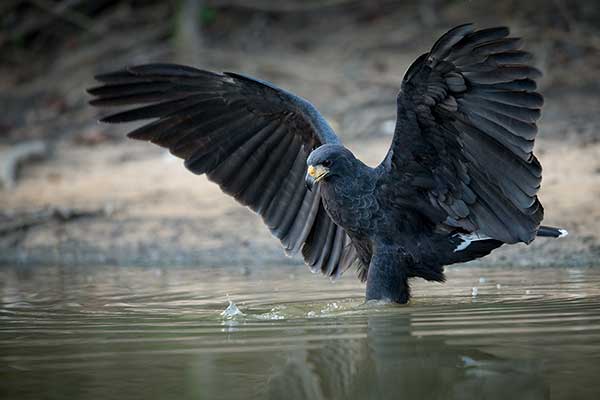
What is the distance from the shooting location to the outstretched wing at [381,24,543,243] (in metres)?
5.27

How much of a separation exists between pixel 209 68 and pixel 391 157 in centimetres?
705

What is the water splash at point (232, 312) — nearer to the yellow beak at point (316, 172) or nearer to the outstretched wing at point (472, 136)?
the yellow beak at point (316, 172)

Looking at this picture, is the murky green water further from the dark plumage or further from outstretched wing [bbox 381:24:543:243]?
outstretched wing [bbox 381:24:543:243]

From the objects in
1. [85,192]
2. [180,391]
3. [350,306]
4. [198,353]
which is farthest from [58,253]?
[180,391]

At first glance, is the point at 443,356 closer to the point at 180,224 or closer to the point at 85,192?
the point at 180,224

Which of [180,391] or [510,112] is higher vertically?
[510,112]

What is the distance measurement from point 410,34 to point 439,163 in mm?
7130

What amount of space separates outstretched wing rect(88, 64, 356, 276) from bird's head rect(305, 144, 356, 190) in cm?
62

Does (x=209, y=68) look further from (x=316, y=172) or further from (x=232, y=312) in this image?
(x=232, y=312)

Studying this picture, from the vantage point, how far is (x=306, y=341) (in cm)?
458

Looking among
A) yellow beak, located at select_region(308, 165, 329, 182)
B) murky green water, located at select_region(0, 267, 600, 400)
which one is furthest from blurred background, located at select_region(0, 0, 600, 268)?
yellow beak, located at select_region(308, 165, 329, 182)

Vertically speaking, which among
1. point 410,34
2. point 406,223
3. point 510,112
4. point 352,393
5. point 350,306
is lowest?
point 352,393

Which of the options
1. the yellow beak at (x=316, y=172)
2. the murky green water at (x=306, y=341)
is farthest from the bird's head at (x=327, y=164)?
the murky green water at (x=306, y=341)

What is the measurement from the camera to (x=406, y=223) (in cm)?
608
